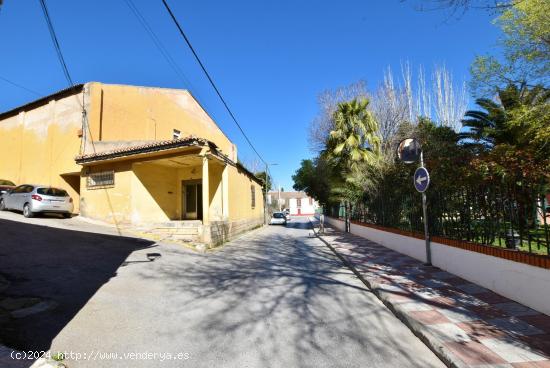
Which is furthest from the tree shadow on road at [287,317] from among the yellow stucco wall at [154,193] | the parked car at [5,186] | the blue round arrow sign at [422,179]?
the parked car at [5,186]

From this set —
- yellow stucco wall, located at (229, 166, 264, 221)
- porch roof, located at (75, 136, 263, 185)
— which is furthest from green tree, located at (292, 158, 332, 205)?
porch roof, located at (75, 136, 263, 185)

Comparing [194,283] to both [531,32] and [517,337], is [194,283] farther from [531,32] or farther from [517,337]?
[531,32]

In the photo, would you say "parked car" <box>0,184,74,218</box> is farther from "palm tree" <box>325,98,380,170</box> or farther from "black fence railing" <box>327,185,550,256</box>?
"black fence railing" <box>327,185,550,256</box>

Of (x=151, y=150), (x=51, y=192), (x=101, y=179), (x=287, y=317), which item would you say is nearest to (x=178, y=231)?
(x=151, y=150)

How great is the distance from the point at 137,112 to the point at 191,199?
225 inches

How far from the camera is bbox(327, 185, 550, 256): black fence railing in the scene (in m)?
4.95

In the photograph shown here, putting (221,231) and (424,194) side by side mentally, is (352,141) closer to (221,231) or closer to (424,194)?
(221,231)

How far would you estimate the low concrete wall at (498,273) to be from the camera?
456 centimetres

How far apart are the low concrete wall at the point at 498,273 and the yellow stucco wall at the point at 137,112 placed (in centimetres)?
1556

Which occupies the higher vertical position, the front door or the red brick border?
the front door

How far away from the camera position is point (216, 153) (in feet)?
48.0

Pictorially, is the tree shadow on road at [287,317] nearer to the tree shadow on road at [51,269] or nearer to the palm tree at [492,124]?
the tree shadow on road at [51,269]

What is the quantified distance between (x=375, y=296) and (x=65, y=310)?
5059 millimetres

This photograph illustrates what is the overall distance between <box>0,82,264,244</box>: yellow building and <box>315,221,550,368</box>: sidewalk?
8346mm
